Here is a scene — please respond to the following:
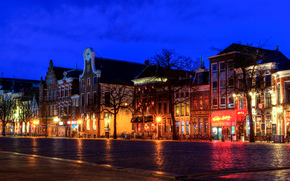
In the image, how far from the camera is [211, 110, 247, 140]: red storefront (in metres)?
57.2

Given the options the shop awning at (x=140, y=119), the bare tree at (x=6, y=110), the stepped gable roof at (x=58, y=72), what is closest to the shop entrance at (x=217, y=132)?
the shop awning at (x=140, y=119)

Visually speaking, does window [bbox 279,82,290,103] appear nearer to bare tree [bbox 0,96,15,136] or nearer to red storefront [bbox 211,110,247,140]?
red storefront [bbox 211,110,247,140]

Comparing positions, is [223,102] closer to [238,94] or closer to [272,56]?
[238,94]

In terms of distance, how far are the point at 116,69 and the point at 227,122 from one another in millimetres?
32982

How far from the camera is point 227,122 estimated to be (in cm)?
5909

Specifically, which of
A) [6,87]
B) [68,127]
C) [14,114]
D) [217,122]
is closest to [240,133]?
[217,122]

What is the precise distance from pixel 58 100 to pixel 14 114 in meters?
27.4

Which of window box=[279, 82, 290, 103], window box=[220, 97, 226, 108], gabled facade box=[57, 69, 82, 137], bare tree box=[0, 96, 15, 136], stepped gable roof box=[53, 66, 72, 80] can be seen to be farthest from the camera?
bare tree box=[0, 96, 15, 136]

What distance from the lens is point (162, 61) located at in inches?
2292

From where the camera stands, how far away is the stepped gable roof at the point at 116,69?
82.6 metres

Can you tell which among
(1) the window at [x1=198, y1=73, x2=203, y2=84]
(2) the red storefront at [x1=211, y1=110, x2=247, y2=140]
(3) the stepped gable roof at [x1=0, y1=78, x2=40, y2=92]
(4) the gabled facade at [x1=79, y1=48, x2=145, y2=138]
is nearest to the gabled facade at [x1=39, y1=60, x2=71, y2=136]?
(4) the gabled facade at [x1=79, y1=48, x2=145, y2=138]

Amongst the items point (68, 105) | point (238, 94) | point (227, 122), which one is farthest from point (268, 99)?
point (68, 105)

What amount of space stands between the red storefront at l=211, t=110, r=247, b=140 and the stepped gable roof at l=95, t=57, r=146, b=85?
2519cm

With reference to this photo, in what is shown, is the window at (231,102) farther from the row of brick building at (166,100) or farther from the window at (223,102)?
the window at (223,102)
